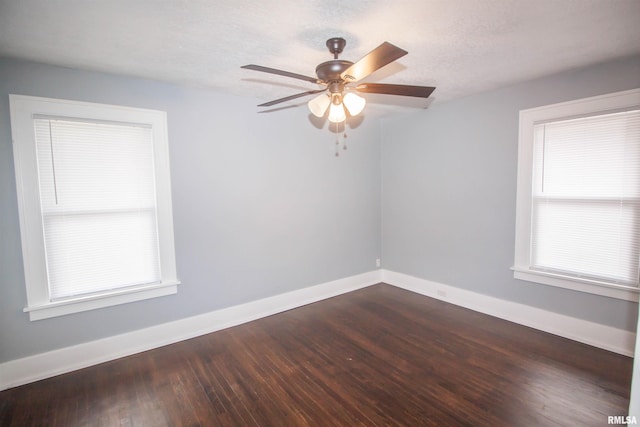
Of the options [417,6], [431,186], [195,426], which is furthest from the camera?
[431,186]

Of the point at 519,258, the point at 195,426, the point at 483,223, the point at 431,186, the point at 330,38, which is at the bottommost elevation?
the point at 195,426

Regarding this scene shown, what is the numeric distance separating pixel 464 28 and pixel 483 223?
2340 millimetres

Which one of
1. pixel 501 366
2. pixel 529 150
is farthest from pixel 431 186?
pixel 501 366

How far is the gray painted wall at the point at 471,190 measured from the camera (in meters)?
2.83

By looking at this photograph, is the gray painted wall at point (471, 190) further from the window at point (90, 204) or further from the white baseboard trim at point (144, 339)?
the window at point (90, 204)

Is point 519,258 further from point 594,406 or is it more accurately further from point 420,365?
point 420,365

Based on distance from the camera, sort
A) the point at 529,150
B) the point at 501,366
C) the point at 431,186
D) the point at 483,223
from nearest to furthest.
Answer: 1. the point at 501,366
2. the point at 529,150
3. the point at 483,223
4. the point at 431,186

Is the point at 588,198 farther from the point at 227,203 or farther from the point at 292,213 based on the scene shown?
the point at 227,203

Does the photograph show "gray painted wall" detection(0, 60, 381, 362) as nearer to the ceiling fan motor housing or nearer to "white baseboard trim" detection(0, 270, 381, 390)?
"white baseboard trim" detection(0, 270, 381, 390)

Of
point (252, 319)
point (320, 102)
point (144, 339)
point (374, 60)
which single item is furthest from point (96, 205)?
point (374, 60)

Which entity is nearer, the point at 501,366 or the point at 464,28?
the point at 464,28

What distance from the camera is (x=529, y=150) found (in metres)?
3.14

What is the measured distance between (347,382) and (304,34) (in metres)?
2.63

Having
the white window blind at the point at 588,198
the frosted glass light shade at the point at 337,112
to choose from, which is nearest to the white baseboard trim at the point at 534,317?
the white window blind at the point at 588,198
